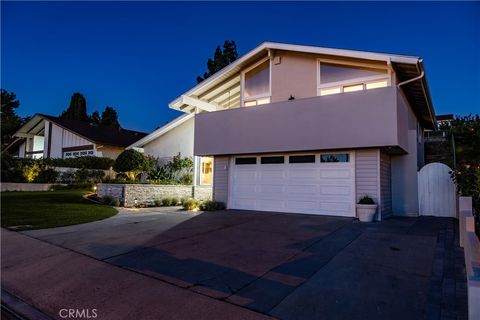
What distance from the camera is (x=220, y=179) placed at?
13.6 m

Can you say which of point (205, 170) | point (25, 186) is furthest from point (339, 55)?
point (25, 186)

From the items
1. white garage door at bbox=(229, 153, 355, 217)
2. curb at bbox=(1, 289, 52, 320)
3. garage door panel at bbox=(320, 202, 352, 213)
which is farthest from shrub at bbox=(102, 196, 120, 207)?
curb at bbox=(1, 289, 52, 320)

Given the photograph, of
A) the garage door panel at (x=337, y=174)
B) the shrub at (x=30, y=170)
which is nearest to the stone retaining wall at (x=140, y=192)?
the shrub at (x=30, y=170)

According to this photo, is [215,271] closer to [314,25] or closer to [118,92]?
[314,25]

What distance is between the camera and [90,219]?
10000mm

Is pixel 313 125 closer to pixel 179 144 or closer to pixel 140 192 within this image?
pixel 140 192

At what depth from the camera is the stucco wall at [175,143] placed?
740 inches

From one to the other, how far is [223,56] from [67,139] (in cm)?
1703

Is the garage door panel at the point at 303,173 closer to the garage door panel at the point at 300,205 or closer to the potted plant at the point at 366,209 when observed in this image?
the garage door panel at the point at 300,205

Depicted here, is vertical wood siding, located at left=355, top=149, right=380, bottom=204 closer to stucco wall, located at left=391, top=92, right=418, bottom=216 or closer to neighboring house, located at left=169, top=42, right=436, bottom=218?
neighboring house, located at left=169, top=42, right=436, bottom=218

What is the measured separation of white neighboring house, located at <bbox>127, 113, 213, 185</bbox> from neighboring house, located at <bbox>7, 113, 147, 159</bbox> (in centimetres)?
677

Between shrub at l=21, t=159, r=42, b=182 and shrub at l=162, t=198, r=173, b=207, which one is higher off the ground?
shrub at l=21, t=159, r=42, b=182

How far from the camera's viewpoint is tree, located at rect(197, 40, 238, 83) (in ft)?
100

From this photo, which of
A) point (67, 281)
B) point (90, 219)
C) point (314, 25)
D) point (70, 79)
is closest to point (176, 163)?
point (90, 219)
